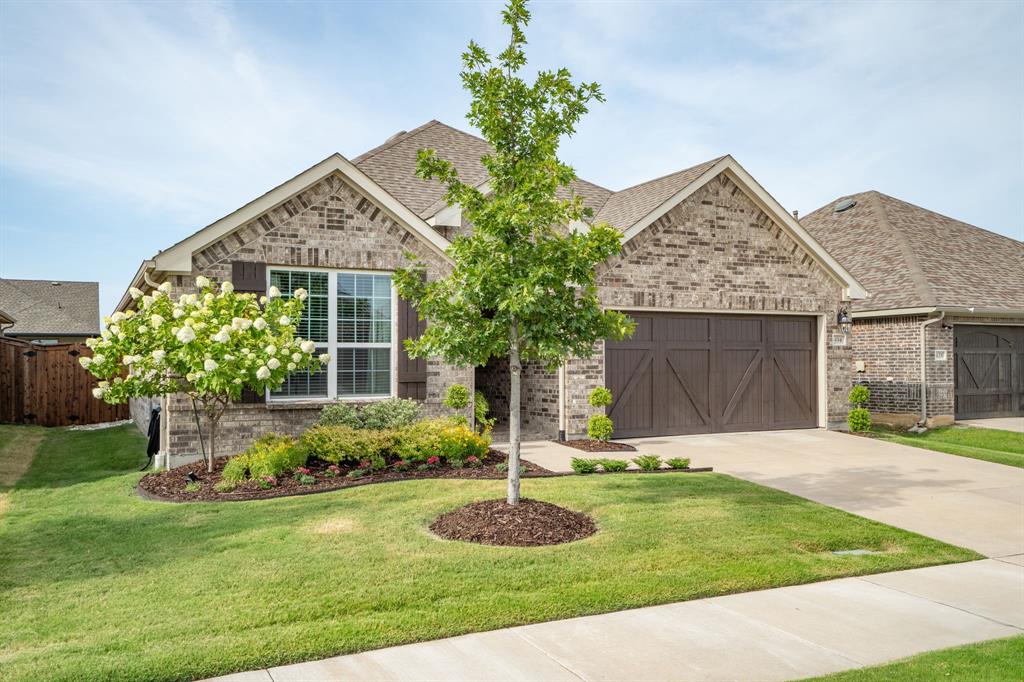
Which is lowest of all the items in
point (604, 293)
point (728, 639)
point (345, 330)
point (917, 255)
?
point (728, 639)

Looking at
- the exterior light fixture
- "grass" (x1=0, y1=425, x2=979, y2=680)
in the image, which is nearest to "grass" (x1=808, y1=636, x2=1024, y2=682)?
"grass" (x1=0, y1=425, x2=979, y2=680)

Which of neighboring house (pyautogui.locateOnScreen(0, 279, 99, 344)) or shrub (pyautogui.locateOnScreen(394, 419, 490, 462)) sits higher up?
neighboring house (pyautogui.locateOnScreen(0, 279, 99, 344))

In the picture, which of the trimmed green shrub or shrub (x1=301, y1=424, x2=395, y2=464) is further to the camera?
shrub (x1=301, y1=424, x2=395, y2=464)

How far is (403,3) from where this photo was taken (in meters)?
11.4

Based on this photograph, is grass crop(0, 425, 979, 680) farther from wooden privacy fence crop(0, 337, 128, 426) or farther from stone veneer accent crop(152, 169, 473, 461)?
wooden privacy fence crop(0, 337, 128, 426)

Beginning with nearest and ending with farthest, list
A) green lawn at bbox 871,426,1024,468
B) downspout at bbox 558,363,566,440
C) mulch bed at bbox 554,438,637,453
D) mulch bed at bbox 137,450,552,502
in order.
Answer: mulch bed at bbox 137,450,552,502
mulch bed at bbox 554,438,637,453
green lawn at bbox 871,426,1024,468
downspout at bbox 558,363,566,440

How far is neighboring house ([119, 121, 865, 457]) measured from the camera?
11320 millimetres

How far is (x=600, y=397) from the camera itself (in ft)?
44.1

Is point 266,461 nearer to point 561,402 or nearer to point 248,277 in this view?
point 248,277

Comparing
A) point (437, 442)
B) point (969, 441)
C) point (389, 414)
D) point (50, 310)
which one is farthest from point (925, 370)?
point (50, 310)

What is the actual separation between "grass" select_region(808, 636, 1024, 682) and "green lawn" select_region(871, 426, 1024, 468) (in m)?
9.62

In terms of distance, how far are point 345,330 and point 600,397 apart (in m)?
4.75

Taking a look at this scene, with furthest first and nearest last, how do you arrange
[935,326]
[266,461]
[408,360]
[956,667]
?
[935,326], [408,360], [266,461], [956,667]

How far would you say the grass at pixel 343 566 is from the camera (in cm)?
462
